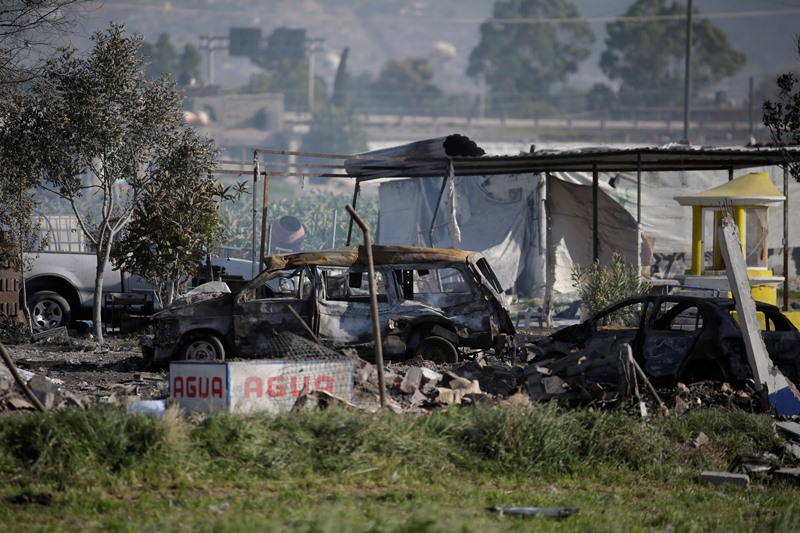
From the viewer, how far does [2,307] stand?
19844 millimetres

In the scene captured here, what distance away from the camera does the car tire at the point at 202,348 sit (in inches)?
600

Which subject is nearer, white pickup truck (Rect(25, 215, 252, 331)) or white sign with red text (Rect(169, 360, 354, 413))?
white sign with red text (Rect(169, 360, 354, 413))

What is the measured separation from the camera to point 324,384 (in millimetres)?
11102

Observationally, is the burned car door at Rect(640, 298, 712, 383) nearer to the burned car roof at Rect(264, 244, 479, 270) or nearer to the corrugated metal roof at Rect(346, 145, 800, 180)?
the burned car roof at Rect(264, 244, 479, 270)

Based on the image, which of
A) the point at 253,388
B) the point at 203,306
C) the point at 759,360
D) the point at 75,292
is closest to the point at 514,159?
the point at 203,306

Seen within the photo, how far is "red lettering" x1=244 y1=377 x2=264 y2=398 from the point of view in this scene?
1040 centimetres

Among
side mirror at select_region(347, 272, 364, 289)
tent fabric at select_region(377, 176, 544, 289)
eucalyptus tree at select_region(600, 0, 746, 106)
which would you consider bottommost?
side mirror at select_region(347, 272, 364, 289)

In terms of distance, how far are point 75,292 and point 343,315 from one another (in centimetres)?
787

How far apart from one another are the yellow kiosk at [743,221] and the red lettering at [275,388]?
41.2 feet

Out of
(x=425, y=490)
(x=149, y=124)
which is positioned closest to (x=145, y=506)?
(x=425, y=490)

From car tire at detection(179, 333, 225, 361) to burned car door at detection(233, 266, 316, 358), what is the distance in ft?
0.91

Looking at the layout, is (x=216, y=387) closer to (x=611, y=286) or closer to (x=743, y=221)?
(x=611, y=286)

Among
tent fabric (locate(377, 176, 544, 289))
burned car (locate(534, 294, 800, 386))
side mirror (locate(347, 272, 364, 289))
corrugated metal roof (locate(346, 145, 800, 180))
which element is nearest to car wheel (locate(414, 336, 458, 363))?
side mirror (locate(347, 272, 364, 289))

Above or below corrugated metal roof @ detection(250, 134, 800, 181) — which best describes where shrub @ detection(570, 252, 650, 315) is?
below
